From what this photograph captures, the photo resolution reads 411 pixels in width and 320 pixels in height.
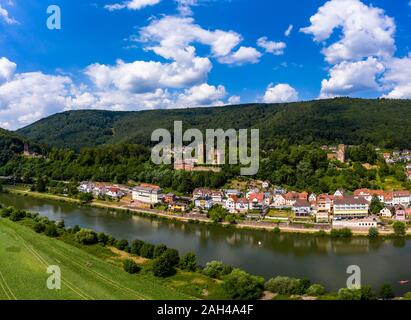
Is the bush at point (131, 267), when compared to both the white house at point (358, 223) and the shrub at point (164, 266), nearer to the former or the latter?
the shrub at point (164, 266)

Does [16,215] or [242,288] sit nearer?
[242,288]

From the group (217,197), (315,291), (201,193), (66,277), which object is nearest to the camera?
(315,291)

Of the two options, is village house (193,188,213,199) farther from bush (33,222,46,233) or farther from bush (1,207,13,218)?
bush (1,207,13,218)

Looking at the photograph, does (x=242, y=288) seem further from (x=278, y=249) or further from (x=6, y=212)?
(x=6, y=212)

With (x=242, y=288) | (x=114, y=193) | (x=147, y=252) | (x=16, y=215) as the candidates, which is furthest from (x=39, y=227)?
(x=114, y=193)

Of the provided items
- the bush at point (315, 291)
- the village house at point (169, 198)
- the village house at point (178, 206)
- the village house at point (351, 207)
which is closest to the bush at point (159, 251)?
the bush at point (315, 291)

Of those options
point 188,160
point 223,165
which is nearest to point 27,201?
point 188,160

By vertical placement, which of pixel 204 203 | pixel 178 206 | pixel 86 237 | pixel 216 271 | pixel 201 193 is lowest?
pixel 216 271

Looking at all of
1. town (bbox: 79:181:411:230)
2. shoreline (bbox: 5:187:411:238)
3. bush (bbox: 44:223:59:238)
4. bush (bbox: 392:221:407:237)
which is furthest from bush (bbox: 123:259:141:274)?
bush (bbox: 392:221:407:237)
